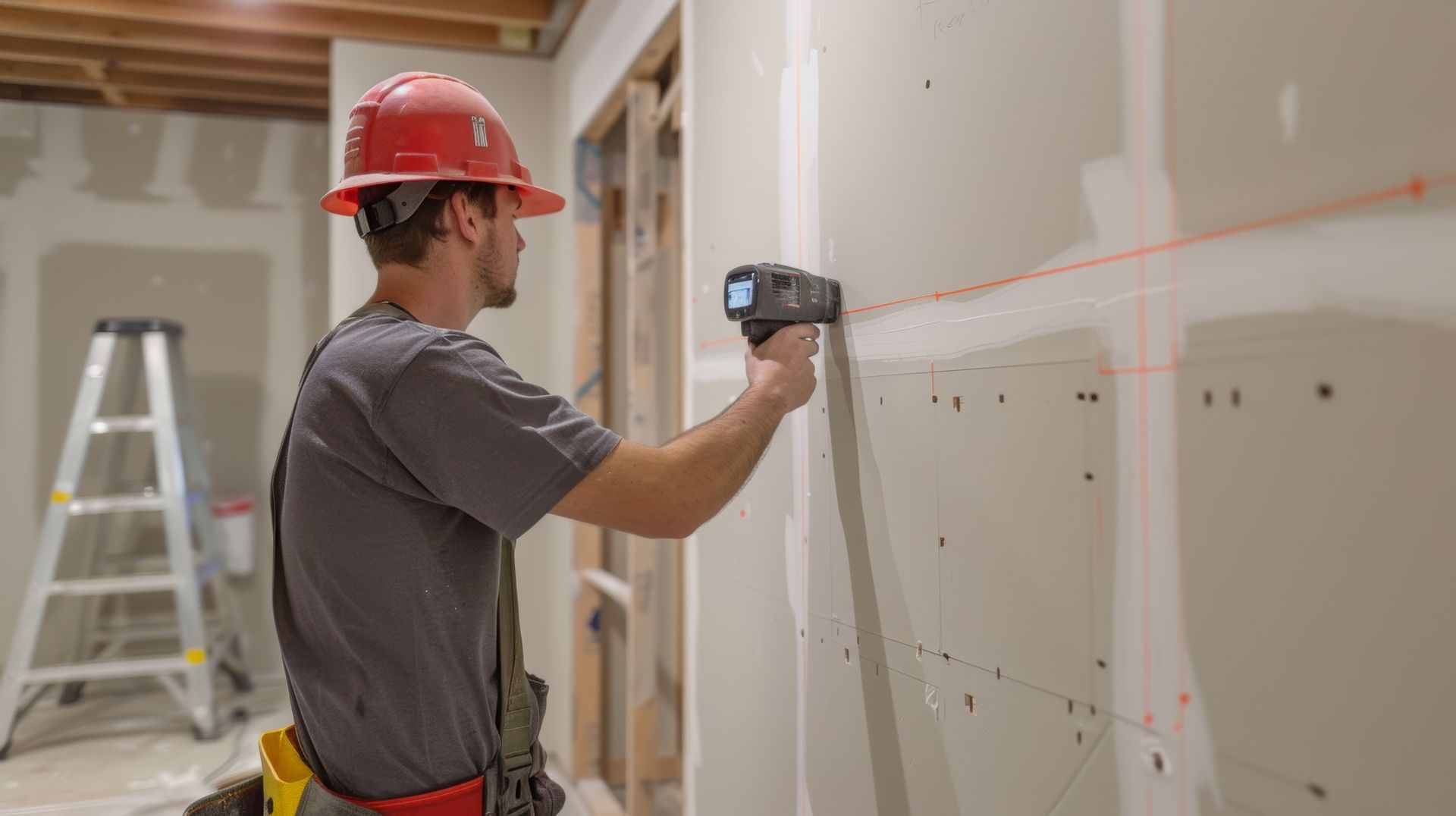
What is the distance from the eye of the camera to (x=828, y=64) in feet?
4.06

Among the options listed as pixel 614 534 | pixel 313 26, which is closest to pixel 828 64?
pixel 614 534

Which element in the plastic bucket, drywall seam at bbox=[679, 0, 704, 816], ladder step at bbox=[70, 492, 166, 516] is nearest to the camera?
drywall seam at bbox=[679, 0, 704, 816]

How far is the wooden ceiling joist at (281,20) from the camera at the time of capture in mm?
2879

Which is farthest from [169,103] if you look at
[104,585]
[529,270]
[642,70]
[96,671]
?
[642,70]

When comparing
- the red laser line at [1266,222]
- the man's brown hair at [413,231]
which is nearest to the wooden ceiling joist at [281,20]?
the man's brown hair at [413,231]

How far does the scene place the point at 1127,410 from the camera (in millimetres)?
736

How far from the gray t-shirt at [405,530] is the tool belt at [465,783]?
2cm

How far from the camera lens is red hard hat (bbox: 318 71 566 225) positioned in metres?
1.18

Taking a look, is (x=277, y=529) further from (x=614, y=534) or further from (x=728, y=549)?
(x=614, y=534)

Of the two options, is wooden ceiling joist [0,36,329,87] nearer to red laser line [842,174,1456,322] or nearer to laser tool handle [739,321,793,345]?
laser tool handle [739,321,793,345]

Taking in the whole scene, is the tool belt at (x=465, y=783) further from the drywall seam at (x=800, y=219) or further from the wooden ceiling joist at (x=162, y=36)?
the wooden ceiling joist at (x=162, y=36)

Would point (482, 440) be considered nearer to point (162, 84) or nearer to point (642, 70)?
point (642, 70)

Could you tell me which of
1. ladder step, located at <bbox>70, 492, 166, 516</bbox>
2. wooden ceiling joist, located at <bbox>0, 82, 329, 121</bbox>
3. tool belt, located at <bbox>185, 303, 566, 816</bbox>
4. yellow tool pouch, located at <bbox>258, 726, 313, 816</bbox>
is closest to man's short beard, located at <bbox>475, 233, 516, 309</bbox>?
tool belt, located at <bbox>185, 303, 566, 816</bbox>

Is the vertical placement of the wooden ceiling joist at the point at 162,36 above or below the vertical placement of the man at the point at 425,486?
above
